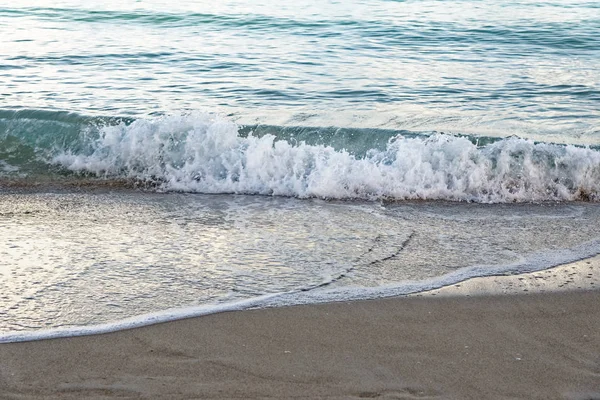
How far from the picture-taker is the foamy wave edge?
3647 mm

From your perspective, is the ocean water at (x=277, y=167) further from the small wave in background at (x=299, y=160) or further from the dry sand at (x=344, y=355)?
the dry sand at (x=344, y=355)

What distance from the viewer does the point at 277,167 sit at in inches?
277

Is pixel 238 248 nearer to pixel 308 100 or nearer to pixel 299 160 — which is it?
pixel 299 160

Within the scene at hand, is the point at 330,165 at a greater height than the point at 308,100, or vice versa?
the point at 308,100

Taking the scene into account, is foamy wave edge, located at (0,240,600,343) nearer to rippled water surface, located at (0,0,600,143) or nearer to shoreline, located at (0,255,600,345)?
shoreline, located at (0,255,600,345)

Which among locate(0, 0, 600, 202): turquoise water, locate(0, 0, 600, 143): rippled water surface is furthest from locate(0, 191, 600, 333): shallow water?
locate(0, 0, 600, 143): rippled water surface

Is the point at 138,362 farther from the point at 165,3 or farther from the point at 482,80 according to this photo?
the point at 165,3

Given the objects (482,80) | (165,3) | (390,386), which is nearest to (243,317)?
(390,386)

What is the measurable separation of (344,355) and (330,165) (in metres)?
3.65

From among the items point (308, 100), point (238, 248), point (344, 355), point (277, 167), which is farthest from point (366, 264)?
point (308, 100)

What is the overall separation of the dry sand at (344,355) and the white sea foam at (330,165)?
2545 millimetres

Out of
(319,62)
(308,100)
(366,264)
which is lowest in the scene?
(366,264)

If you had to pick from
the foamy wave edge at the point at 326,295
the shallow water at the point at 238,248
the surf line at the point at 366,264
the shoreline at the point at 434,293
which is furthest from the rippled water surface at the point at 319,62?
the shoreline at the point at 434,293

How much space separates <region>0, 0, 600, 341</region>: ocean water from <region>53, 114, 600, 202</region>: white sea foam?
20 millimetres
